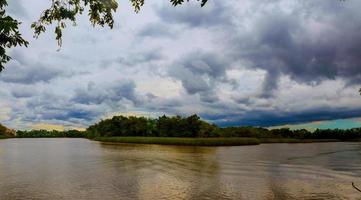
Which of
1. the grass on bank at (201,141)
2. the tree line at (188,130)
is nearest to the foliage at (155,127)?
the tree line at (188,130)

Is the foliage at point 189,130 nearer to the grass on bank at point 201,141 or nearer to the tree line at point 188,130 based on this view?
the tree line at point 188,130

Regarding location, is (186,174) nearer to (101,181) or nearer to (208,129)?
(101,181)

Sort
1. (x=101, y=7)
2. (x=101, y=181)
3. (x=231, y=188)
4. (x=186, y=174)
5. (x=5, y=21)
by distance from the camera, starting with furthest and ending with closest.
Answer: (x=186, y=174)
(x=101, y=181)
(x=231, y=188)
(x=101, y=7)
(x=5, y=21)

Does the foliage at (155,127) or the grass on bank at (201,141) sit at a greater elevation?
the foliage at (155,127)

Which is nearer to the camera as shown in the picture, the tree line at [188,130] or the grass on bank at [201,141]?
the grass on bank at [201,141]

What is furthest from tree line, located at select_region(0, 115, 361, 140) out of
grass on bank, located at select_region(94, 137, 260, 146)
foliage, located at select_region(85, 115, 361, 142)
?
grass on bank, located at select_region(94, 137, 260, 146)

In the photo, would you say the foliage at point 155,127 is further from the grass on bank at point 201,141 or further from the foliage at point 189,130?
the grass on bank at point 201,141

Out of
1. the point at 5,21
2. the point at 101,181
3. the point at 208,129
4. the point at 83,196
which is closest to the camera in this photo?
the point at 5,21

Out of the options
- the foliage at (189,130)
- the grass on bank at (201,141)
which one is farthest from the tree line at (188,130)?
the grass on bank at (201,141)

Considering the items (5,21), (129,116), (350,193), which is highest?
(129,116)

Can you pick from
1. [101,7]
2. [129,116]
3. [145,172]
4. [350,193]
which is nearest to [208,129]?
[129,116]

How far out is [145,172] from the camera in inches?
1107

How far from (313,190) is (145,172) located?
12375 millimetres

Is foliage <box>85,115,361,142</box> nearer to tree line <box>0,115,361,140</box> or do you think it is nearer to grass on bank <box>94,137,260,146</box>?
tree line <box>0,115,361,140</box>
